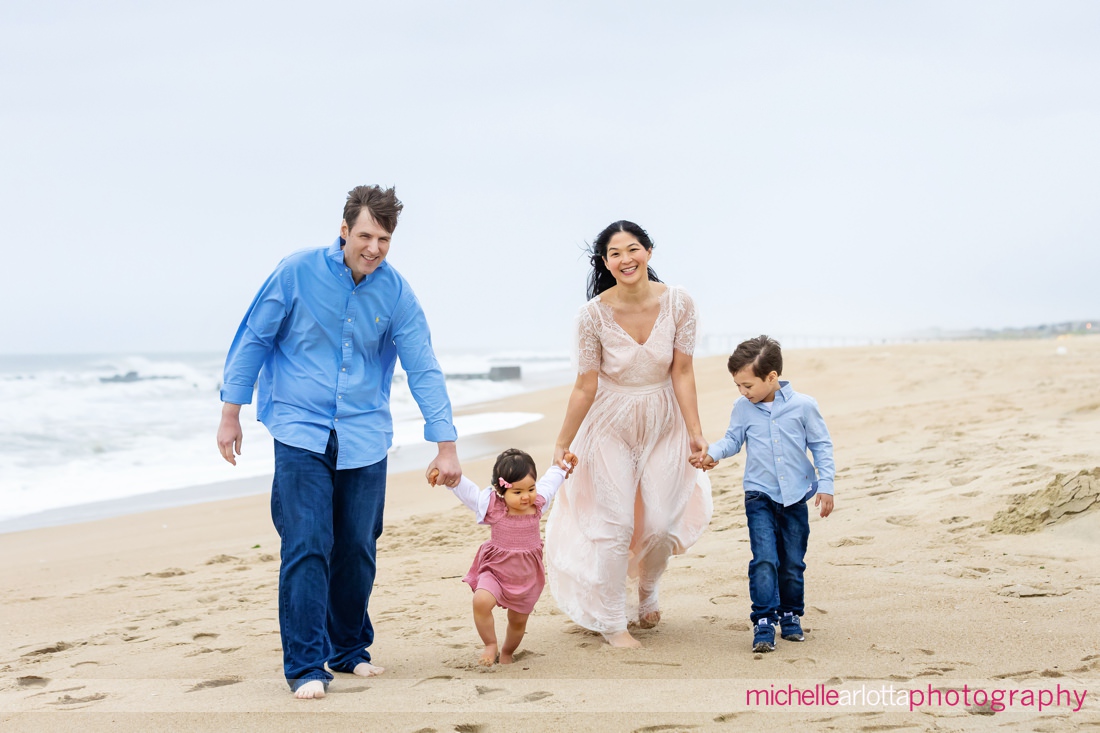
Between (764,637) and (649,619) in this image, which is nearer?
(764,637)

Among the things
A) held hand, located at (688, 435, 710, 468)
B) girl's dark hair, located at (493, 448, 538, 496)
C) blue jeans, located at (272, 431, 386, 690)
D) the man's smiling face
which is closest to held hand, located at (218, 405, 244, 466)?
blue jeans, located at (272, 431, 386, 690)

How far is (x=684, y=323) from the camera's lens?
14.3 ft

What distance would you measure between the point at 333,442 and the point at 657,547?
5.33 feet

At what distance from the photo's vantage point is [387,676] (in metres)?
3.78

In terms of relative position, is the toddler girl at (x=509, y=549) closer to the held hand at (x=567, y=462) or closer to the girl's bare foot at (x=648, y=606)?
the held hand at (x=567, y=462)

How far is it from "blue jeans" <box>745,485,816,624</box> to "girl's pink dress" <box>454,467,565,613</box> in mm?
892

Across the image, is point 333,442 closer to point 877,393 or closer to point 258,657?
point 258,657

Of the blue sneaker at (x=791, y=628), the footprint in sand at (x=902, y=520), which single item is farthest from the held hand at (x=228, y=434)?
the footprint in sand at (x=902, y=520)

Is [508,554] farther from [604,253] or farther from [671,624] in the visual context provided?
[604,253]

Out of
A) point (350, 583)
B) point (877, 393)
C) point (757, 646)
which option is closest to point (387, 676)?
point (350, 583)

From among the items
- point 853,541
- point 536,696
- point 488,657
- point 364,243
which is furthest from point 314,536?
point 853,541

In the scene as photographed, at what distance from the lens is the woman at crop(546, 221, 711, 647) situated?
427 centimetres

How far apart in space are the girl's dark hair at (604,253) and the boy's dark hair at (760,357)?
652mm

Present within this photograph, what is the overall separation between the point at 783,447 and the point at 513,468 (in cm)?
118
